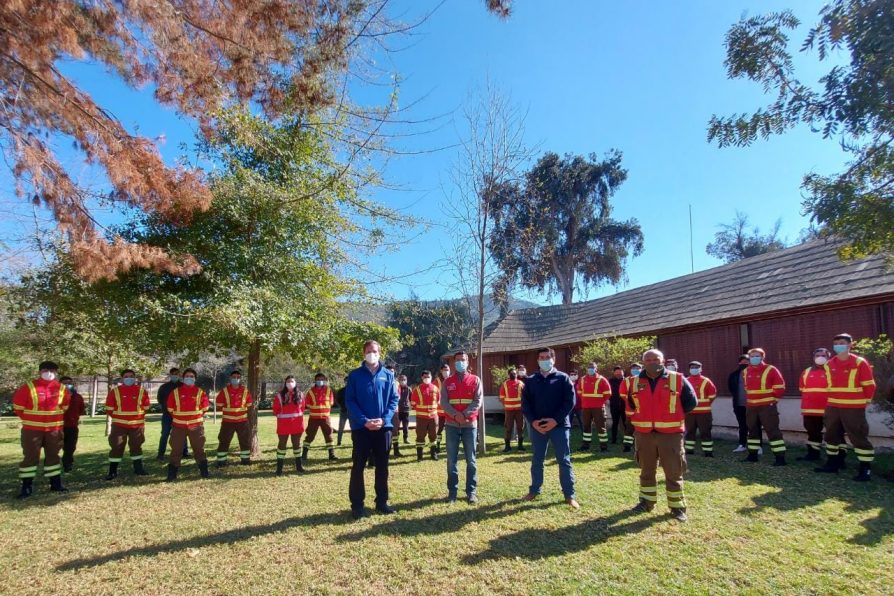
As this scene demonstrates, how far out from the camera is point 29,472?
8141 mm

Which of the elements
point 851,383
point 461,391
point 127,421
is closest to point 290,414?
point 127,421

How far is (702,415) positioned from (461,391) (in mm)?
5639

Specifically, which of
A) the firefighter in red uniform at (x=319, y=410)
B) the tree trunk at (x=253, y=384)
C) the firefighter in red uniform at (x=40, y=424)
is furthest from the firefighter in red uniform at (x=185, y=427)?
the firefighter in red uniform at (x=319, y=410)

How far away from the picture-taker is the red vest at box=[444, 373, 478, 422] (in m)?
7.48

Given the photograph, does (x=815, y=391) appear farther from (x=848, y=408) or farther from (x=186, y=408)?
(x=186, y=408)

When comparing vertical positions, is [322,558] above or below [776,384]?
below

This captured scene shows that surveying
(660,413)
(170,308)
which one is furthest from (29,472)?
(660,413)

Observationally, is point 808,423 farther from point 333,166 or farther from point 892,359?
point 333,166

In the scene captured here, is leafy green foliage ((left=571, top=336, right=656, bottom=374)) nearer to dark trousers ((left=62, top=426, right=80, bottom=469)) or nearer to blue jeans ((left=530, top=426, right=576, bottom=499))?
blue jeans ((left=530, top=426, right=576, bottom=499))

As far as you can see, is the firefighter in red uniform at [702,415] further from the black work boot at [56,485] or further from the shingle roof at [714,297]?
the black work boot at [56,485]

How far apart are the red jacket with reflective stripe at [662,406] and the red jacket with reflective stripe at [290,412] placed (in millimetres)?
6585

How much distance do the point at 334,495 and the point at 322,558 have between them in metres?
2.66

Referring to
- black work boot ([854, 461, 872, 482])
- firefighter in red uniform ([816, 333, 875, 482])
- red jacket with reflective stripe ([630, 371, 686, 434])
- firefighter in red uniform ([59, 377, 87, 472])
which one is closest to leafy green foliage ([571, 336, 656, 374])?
firefighter in red uniform ([816, 333, 875, 482])

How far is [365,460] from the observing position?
653 centimetres
